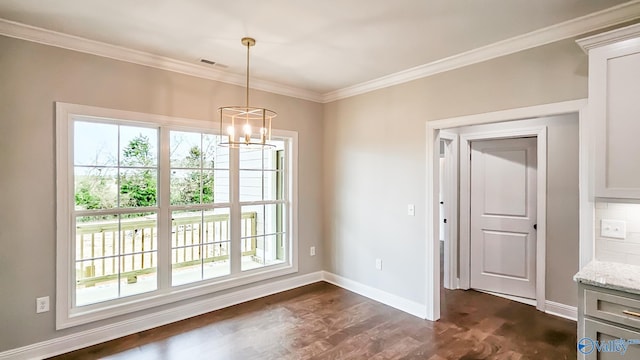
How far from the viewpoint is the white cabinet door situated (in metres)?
1.96

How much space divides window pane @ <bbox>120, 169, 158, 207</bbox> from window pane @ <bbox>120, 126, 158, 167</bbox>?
0.29 feet

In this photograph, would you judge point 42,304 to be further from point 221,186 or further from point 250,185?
point 250,185

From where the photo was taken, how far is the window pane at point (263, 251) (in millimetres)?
Result: 4129

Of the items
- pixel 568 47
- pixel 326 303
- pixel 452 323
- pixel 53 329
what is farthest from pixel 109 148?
pixel 568 47

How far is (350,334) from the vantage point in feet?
10.2

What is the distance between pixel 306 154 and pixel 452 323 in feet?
9.04

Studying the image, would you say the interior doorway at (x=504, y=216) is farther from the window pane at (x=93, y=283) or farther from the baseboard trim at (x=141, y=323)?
the window pane at (x=93, y=283)

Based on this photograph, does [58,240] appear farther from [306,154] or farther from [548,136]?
[548,136]

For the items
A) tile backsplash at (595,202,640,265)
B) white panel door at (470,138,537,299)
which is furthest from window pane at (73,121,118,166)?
white panel door at (470,138,537,299)

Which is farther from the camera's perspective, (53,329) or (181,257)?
(181,257)

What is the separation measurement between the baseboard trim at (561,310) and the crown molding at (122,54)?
4.06 m

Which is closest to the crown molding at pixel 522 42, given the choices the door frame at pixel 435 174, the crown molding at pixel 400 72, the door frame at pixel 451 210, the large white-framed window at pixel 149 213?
the crown molding at pixel 400 72

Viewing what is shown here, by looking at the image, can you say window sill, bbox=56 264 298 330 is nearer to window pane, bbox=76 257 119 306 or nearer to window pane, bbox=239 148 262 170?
window pane, bbox=76 257 119 306

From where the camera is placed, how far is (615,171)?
203 centimetres
